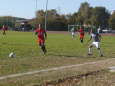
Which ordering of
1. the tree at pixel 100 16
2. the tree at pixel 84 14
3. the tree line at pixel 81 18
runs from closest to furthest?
the tree line at pixel 81 18 → the tree at pixel 100 16 → the tree at pixel 84 14

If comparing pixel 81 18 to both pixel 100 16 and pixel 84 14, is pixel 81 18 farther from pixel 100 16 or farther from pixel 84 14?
pixel 100 16

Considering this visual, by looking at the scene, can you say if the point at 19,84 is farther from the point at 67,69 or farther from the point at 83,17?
the point at 83,17

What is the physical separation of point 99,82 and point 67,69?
320 cm

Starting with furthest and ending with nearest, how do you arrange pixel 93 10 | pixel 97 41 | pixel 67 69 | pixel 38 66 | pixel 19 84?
pixel 93 10 → pixel 97 41 → pixel 38 66 → pixel 67 69 → pixel 19 84

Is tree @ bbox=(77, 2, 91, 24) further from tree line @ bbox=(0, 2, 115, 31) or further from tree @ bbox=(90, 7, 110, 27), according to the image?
tree @ bbox=(90, 7, 110, 27)

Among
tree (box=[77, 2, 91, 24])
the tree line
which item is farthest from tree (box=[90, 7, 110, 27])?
tree (box=[77, 2, 91, 24])

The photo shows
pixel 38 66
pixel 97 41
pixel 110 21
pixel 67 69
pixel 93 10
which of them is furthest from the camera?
pixel 93 10

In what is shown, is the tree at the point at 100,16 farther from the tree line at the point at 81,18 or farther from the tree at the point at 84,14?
the tree at the point at 84,14

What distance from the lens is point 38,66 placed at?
52.7 feet

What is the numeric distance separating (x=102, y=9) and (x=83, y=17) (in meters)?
7.48

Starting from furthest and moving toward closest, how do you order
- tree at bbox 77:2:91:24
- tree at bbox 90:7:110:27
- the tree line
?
tree at bbox 77:2:91:24, tree at bbox 90:7:110:27, the tree line

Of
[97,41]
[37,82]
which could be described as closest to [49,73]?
[37,82]

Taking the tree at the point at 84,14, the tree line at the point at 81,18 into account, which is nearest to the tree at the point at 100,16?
the tree line at the point at 81,18

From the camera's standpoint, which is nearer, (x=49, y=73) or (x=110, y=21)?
(x=49, y=73)
